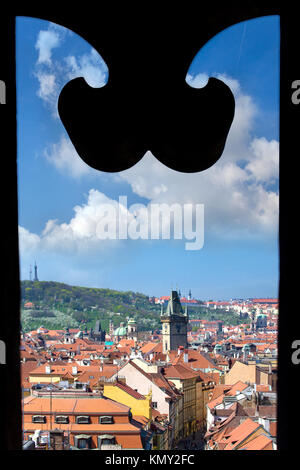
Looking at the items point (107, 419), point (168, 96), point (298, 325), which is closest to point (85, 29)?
point (168, 96)

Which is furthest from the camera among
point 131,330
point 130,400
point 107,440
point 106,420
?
point 131,330

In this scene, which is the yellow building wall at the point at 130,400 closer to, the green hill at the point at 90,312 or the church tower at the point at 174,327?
the green hill at the point at 90,312

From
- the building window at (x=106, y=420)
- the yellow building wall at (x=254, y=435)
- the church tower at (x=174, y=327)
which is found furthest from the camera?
the church tower at (x=174, y=327)

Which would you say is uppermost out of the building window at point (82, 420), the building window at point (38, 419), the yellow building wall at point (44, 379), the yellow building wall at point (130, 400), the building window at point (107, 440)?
the building window at point (107, 440)

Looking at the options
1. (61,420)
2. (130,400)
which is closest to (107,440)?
(61,420)

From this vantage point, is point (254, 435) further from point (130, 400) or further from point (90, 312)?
point (90, 312)

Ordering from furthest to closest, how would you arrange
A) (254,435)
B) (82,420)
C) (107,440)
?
(82,420)
(254,435)
(107,440)

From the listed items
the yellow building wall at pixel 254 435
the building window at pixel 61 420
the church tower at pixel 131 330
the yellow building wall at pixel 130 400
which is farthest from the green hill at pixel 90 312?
the yellow building wall at pixel 254 435
